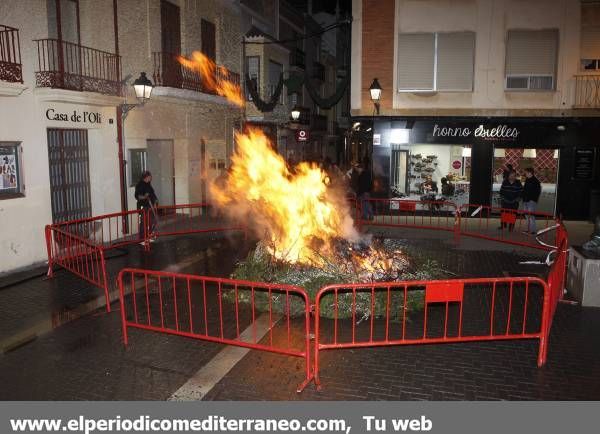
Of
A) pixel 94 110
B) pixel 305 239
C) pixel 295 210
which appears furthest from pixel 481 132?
pixel 94 110

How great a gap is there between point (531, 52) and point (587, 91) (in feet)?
7.46

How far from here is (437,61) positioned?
59.0ft

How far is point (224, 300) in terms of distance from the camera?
9.20 meters

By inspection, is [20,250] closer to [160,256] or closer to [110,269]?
[110,269]

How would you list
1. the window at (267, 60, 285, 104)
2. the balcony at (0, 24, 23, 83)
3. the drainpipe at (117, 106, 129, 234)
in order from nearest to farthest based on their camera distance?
the balcony at (0, 24, 23, 83)
the drainpipe at (117, 106, 129, 234)
the window at (267, 60, 285, 104)

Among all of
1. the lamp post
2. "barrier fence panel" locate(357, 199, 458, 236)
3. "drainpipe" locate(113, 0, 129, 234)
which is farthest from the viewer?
"barrier fence panel" locate(357, 199, 458, 236)

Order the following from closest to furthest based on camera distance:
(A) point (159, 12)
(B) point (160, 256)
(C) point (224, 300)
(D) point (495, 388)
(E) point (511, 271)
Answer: (D) point (495, 388) < (C) point (224, 300) < (E) point (511, 271) < (B) point (160, 256) < (A) point (159, 12)

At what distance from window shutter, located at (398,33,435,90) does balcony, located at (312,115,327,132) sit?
15.6 m

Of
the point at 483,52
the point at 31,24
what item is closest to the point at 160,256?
the point at 31,24

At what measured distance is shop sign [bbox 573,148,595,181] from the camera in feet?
58.1

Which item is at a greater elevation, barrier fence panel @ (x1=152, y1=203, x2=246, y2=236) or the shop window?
the shop window

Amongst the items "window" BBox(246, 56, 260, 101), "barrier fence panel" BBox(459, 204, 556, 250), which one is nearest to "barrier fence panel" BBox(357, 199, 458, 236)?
"barrier fence panel" BBox(459, 204, 556, 250)

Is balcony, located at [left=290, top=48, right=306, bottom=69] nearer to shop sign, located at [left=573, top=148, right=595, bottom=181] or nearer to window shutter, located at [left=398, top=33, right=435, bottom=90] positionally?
window shutter, located at [left=398, top=33, right=435, bottom=90]

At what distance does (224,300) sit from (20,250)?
18.1ft
